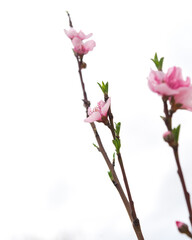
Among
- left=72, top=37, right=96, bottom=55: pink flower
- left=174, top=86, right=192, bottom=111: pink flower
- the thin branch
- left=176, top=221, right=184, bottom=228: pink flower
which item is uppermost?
left=72, top=37, right=96, bottom=55: pink flower

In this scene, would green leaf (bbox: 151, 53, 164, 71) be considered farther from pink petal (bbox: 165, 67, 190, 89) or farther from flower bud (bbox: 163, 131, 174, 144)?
flower bud (bbox: 163, 131, 174, 144)

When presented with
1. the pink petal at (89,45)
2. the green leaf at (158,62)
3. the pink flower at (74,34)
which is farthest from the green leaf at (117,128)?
the pink flower at (74,34)

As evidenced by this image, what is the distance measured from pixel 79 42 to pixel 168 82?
3.38 feet

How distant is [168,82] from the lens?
1383 mm

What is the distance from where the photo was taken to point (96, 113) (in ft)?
6.32

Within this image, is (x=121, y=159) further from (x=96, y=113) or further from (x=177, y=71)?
(x=177, y=71)

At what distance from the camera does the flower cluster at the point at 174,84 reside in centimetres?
134

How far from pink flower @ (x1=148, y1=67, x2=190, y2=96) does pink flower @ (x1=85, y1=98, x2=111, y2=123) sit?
21.0 inches

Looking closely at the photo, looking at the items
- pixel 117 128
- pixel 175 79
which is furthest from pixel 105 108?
pixel 175 79

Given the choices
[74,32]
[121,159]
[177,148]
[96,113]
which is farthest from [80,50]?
[177,148]

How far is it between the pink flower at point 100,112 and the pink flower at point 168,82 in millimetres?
533

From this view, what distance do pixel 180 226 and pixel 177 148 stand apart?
279mm

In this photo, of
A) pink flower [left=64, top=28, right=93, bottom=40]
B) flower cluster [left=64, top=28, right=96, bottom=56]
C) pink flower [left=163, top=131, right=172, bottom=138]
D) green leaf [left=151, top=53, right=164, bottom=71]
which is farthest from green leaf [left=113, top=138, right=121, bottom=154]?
pink flower [left=64, top=28, right=93, bottom=40]

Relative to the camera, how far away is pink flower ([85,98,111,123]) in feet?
6.23
